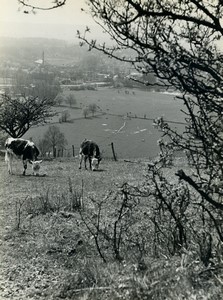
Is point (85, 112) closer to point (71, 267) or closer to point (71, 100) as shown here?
point (71, 100)

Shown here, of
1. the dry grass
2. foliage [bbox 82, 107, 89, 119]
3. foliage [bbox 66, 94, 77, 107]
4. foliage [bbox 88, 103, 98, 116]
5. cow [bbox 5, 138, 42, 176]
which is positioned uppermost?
foliage [bbox 66, 94, 77, 107]

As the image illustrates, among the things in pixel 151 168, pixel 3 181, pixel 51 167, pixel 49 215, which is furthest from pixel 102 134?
pixel 151 168

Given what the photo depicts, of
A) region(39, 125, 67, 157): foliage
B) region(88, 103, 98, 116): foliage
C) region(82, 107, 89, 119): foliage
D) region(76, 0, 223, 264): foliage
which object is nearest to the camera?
region(76, 0, 223, 264): foliage

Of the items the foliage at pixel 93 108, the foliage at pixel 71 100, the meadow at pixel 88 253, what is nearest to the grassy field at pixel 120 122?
the foliage at pixel 71 100

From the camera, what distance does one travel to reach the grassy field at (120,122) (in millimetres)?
59575

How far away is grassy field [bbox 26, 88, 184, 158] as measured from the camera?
195 ft

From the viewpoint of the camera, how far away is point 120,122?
80000 mm

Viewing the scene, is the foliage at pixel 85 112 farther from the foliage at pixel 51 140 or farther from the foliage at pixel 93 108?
the foliage at pixel 51 140

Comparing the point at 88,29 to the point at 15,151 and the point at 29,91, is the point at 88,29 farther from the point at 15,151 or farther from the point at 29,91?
the point at 29,91

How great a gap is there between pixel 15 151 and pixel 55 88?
72.6m

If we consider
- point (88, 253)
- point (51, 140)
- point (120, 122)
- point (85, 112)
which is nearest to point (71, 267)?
point (88, 253)

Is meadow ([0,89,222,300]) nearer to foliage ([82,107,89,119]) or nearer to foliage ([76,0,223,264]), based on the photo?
foliage ([76,0,223,264])

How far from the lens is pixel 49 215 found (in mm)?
10828

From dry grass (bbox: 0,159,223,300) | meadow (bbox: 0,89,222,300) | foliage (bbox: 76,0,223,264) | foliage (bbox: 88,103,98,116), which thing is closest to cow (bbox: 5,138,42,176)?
meadow (bbox: 0,89,222,300)
